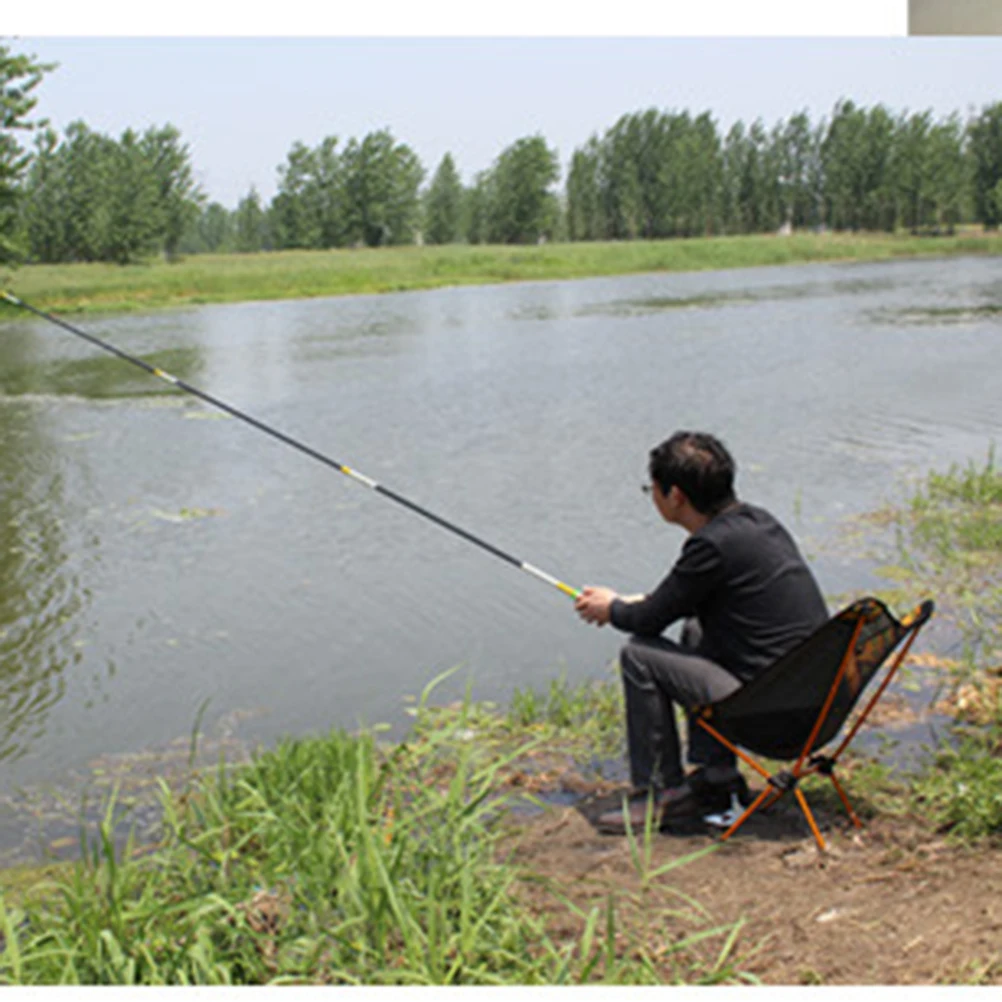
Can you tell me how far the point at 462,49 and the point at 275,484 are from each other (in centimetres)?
292

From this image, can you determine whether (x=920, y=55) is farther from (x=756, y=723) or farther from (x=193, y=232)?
(x=193, y=232)

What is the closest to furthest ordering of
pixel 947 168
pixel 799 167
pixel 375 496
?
pixel 375 496, pixel 799 167, pixel 947 168

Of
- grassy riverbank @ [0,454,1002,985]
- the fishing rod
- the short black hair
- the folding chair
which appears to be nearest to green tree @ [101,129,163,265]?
the fishing rod

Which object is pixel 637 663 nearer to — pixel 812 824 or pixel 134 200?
pixel 812 824

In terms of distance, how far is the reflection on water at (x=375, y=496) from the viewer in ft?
12.7

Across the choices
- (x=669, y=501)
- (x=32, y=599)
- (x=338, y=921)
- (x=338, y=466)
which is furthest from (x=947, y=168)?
(x=338, y=921)

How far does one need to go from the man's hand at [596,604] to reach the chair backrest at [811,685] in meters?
0.30

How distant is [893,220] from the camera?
25.4m

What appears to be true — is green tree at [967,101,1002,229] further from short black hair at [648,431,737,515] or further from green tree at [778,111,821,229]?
short black hair at [648,431,737,515]

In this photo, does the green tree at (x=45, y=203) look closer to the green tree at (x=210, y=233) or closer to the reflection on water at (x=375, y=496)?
the green tree at (x=210, y=233)

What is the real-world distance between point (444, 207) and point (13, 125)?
22.9 feet

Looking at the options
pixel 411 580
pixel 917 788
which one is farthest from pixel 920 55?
pixel 917 788

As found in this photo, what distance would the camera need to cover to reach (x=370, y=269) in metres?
21.0

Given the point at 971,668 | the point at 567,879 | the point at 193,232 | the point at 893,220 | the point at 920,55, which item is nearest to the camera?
the point at 567,879
